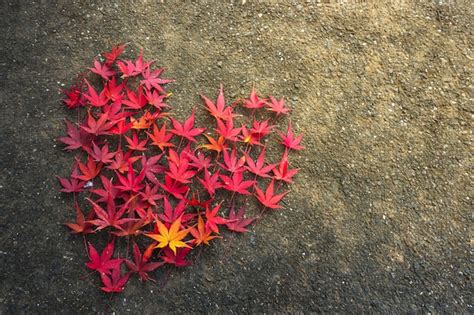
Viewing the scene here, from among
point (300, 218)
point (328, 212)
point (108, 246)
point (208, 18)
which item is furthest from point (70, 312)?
point (208, 18)

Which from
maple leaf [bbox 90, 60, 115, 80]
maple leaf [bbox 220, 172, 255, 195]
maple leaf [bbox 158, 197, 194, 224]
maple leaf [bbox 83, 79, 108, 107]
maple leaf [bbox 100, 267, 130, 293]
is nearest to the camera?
maple leaf [bbox 100, 267, 130, 293]

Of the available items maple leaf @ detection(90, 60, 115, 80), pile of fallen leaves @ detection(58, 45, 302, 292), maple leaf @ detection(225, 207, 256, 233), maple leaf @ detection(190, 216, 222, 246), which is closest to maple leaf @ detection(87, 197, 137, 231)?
pile of fallen leaves @ detection(58, 45, 302, 292)

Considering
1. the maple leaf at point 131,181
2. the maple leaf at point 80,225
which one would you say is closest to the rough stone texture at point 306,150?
the maple leaf at point 80,225

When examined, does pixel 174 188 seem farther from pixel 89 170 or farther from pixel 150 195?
pixel 89 170

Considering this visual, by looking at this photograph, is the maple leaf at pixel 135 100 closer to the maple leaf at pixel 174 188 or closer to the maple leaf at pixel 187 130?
the maple leaf at pixel 187 130

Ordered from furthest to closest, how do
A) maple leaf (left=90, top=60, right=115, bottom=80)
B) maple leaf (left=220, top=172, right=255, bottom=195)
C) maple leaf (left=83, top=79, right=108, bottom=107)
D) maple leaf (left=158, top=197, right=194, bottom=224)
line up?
maple leaf (left=90, top=60, right=115, bottom=80) → maple leaf (left=83, top=79, right=108, bottom=107) → maple leaf (left=220, top=172, right=255, bottom=195) → maple leaf (left=158, top=197, right=194, bottom=224)

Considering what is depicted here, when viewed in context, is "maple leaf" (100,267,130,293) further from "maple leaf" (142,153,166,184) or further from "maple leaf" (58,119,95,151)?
"maple leaf" (58,119,95,151)

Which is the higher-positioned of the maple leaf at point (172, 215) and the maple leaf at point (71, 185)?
the maple leaf at point (172, 215)
